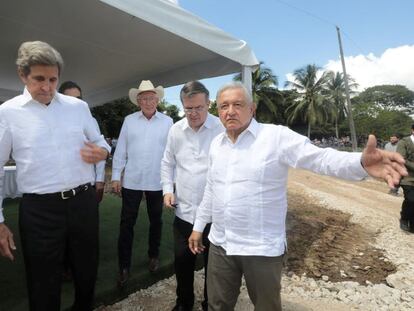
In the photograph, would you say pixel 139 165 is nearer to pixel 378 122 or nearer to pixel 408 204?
pixel 408 204

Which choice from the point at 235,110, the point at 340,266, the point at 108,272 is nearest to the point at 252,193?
the point at 235,110

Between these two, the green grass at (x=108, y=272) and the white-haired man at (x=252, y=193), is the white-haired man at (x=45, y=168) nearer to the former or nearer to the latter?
the white-haired man at (x=252, y=193)

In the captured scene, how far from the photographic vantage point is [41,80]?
5.89 ft

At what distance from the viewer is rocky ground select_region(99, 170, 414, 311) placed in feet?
10.2

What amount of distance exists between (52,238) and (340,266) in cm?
347

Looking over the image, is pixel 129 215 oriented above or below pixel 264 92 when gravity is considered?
below

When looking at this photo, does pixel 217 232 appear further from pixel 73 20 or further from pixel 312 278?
pixel 73 20

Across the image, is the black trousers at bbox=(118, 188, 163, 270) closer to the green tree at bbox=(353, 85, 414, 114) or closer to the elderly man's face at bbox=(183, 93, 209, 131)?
the elderly man's face at bbox=(183, 93, 209, 131)

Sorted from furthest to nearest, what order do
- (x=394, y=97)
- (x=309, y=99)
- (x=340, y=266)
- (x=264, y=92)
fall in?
(x=394, y=97) → (x=309, y=99) → (x=264, y=92) → (x=340, y=266)

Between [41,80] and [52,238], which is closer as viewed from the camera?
[41,80]

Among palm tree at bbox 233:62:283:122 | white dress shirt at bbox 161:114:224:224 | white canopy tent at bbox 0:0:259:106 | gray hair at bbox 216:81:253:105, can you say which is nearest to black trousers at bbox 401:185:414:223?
white canopy tent at bbox 0:0:259:106

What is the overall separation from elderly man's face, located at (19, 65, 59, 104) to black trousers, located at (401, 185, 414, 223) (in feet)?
19.2

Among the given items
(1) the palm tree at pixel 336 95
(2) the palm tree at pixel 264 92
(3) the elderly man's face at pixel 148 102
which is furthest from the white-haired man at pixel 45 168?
(1) the palm tree at pixel 336 95

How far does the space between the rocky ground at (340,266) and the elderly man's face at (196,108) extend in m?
1.67
